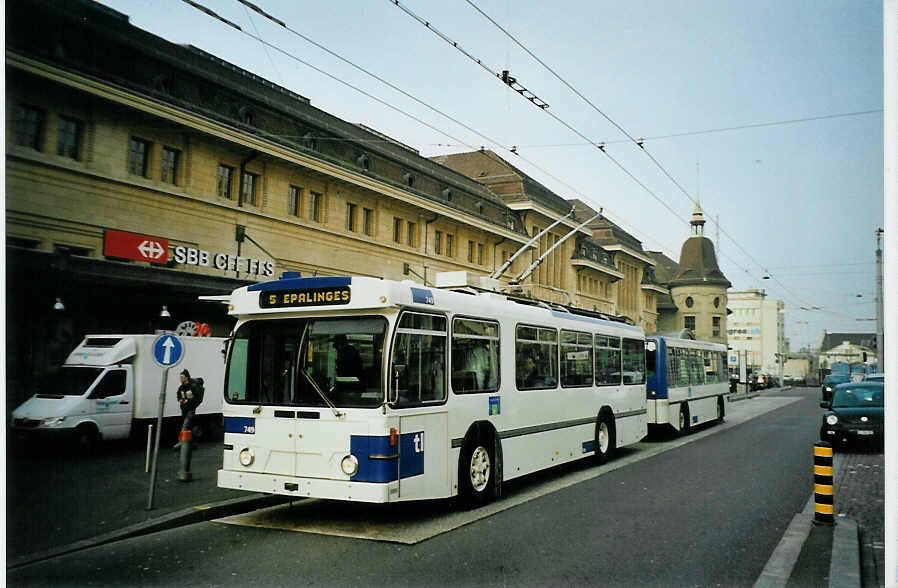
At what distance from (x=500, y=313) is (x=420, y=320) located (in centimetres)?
232

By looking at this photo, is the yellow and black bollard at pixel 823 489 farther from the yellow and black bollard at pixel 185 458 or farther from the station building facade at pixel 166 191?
the station building facade at pixel 166 191

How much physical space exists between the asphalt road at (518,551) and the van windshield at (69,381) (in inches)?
269

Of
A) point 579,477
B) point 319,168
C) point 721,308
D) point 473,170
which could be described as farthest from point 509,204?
point 721,308

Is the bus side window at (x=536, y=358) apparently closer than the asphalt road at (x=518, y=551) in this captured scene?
No

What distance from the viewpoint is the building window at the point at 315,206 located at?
2598 cm

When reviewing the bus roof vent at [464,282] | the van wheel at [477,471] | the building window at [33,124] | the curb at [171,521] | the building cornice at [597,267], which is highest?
the building cornice at [597,267]

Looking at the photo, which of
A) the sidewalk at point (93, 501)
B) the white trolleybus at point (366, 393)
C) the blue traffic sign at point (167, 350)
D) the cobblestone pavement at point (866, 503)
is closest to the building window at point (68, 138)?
the sidewalk at point (93, 501)

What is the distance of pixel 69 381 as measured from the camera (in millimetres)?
14570

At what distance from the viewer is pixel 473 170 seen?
46.5 metres

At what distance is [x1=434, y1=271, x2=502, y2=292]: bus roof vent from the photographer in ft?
37.6

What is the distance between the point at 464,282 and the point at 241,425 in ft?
13.4

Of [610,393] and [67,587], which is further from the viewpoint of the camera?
[610,393]

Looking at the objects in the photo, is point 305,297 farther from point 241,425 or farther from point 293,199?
point 293,199
